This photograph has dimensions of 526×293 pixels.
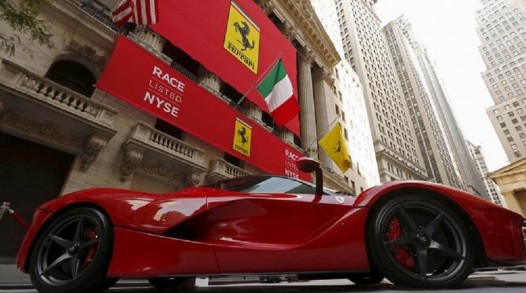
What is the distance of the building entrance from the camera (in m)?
8.05

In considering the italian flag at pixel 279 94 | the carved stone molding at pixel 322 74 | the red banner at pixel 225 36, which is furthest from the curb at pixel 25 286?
the carved stone molding at pixel 322 74

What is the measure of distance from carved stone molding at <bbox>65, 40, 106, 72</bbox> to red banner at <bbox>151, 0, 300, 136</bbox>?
258 cm

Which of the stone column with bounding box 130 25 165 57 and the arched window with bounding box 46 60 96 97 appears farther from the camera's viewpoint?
the stone column with bounding box 130 25 165 57

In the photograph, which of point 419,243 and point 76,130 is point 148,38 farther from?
point 419,243

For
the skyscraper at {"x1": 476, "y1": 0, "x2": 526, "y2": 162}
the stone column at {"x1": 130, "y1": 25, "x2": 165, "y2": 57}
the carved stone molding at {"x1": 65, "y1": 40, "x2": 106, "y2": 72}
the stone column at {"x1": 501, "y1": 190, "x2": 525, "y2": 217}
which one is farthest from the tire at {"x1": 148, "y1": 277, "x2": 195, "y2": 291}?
the skyscraper at {"x1": 476, "y1": 0, "x2": 526, "y2": 162}

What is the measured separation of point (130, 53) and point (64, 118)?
327 centimetres

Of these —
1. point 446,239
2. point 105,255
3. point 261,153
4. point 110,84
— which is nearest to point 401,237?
point 446,239

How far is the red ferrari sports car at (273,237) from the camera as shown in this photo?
2.05 meters

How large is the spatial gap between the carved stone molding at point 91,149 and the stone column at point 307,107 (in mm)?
15397

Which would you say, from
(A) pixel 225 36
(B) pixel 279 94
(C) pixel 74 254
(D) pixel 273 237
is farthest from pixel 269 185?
(A) pixel 225 36

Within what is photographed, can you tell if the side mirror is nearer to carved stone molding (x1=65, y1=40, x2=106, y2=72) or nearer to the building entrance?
the building entrance

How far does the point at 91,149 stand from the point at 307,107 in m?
19.6

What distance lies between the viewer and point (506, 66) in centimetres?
10650

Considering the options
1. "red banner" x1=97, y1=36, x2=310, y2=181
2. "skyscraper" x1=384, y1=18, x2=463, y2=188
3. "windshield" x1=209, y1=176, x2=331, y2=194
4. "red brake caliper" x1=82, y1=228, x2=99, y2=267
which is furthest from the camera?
"skyscraper" x1=384, y1=18, x2=463, y2=188
